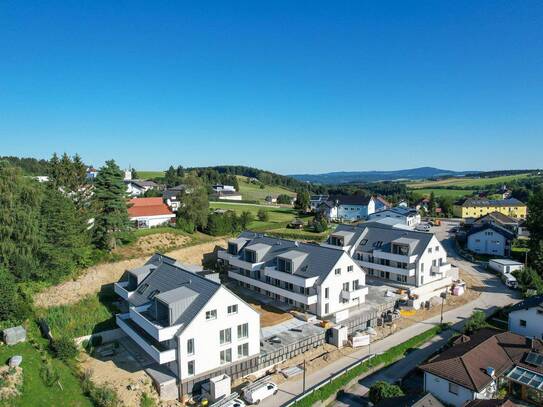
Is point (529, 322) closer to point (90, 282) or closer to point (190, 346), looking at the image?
point (190, 346)

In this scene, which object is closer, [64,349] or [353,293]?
[64,349]

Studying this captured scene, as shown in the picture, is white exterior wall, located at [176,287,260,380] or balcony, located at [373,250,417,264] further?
balcony, located at [373,250,417,264]

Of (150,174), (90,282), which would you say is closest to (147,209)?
(90,282)

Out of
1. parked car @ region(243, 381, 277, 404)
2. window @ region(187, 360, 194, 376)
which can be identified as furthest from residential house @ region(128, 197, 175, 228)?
parked car @ region(243, 381, 277, 404)

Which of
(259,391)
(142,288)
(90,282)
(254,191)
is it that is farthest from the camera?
(254,191)

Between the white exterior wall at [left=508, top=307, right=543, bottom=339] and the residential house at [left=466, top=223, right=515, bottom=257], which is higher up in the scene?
the residential house at [left=466, top=223, right=515, bottom=257]

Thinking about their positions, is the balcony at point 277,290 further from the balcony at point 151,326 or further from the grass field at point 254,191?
the grass field at point 254,191

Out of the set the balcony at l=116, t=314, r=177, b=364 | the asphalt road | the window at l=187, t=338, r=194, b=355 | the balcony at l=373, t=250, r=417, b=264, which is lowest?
the asphalt road

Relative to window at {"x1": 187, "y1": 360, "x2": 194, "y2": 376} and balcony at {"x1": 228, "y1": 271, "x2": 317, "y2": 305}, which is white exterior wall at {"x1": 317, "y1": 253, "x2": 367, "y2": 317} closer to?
balcony at {"x1": 228, "y1": 271, "x2": 317, "y2": 305}
